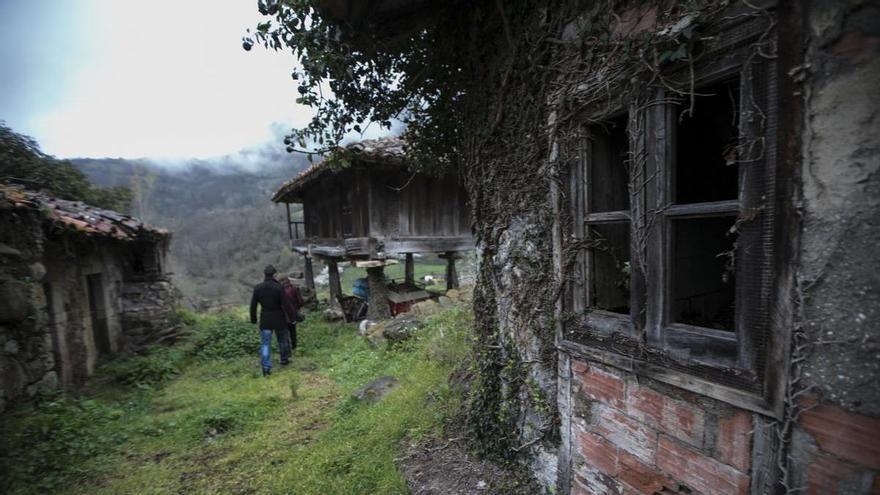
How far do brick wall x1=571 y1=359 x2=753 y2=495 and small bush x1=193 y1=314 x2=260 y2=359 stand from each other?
8482 mm

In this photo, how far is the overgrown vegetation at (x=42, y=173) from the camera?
26.4 feet

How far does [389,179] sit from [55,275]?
21.6 feet

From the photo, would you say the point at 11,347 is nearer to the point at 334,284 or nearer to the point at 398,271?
the point at 334,284

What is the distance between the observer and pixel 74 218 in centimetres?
623

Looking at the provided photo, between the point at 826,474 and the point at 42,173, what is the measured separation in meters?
13.6

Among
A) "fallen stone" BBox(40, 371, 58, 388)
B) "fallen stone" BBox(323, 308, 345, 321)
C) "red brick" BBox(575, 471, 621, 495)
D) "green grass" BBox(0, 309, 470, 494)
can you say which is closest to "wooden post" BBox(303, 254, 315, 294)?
"fallen stone" BBox(323, 308, 345, 321)

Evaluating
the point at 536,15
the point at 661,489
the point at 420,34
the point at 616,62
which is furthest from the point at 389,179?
the point at 661,489

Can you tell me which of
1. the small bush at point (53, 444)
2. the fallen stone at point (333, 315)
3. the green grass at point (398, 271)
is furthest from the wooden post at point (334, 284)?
the green grass at point (398, 271)

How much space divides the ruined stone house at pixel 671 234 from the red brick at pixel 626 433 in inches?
0.4

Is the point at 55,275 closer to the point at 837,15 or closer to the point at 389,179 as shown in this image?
the point at 389,179

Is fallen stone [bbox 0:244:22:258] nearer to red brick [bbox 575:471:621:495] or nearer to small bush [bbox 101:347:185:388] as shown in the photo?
small bush [bbox 101:347:185:388]

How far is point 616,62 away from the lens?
73.7 inches

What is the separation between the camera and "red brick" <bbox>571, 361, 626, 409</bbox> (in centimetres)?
200

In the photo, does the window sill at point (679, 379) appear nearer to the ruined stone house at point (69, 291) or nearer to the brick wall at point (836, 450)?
the brick wall at point (836, 450)
